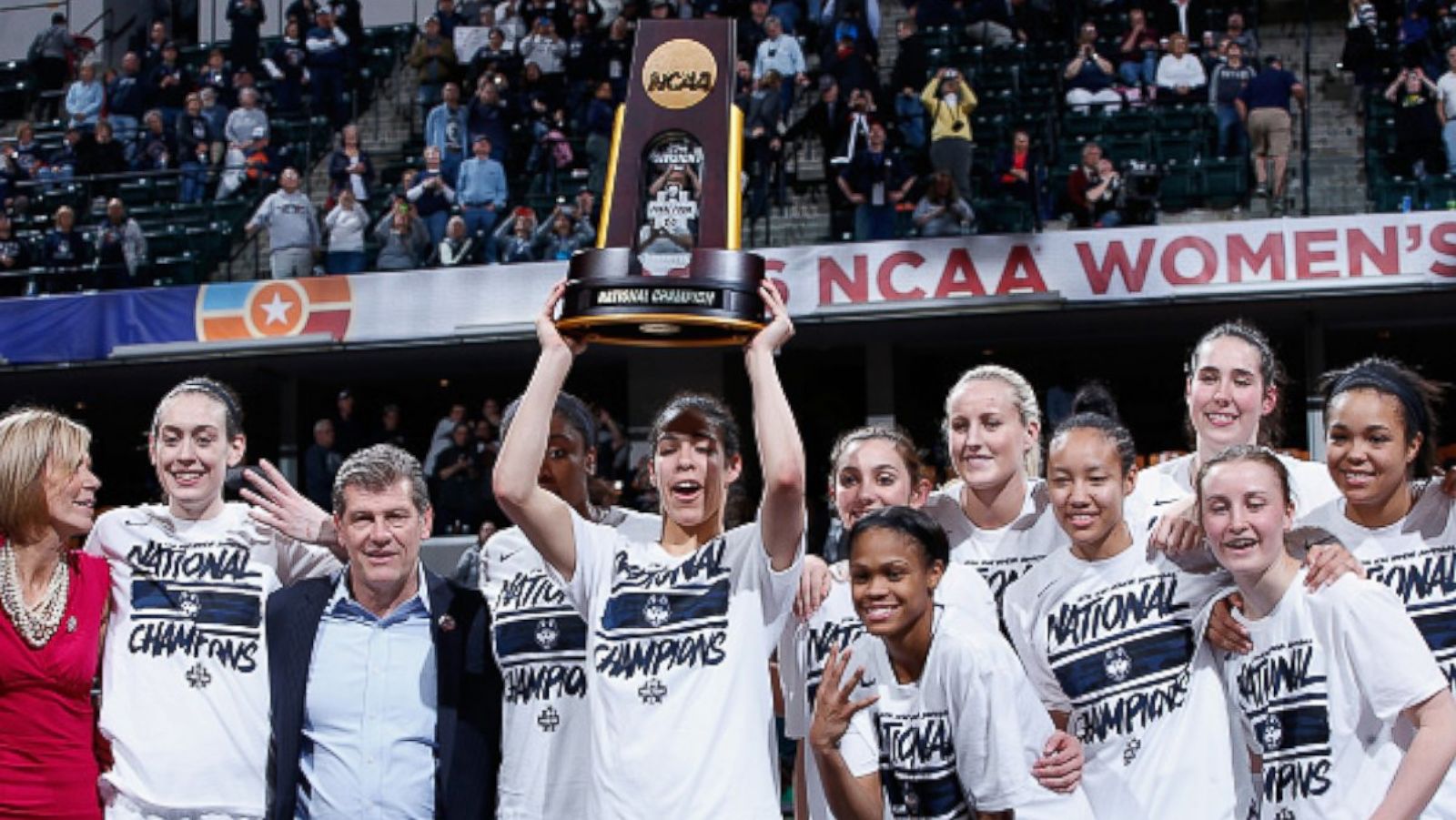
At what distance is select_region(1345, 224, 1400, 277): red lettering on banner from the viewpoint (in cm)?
1429

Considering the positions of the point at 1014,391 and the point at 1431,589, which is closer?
the point at 1431,589

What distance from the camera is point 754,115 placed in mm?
16797

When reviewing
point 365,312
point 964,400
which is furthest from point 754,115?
point 964,400

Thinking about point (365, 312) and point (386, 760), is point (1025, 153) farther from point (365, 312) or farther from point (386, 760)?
point (386, 760)

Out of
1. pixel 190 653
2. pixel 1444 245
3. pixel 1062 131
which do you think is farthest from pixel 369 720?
pixel 1062 131

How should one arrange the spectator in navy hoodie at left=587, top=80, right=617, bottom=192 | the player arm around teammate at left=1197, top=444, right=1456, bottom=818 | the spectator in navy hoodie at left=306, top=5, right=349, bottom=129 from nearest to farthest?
the player arm around teammate at left=1197, top=444, right=1456, bottom=818 < the spectator in navy hoodie at left=587, top=80, right=617, bottom=192 < the spectator in navy hoodie at left=306, top=5, right=349, bottom=129

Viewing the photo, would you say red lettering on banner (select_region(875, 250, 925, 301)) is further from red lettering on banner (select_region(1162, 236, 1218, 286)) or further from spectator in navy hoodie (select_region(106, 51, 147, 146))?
spectator in navy hoodie (select_region(106, 51, 147, 146))

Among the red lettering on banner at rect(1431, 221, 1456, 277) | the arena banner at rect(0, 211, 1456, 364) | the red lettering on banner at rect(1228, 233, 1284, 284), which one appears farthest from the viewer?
the red lettering on banner at rect(1228, 233, 1284, 284)

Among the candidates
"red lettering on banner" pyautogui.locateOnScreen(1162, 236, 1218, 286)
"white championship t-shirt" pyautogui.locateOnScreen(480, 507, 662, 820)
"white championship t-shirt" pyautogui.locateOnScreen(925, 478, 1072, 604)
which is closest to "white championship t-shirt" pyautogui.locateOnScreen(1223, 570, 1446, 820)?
"white championship t-shirt" pyautogui.locateOnScreen(925, 478, 1072, 604)

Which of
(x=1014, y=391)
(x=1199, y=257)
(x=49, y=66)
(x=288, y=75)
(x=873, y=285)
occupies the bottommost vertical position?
(x=1014, y=391)

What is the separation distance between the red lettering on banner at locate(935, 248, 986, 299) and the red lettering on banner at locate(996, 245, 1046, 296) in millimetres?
189

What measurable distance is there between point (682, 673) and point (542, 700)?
647mm

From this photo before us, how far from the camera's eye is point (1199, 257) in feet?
48.1

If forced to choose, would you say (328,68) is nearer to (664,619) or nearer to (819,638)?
(819,638)
